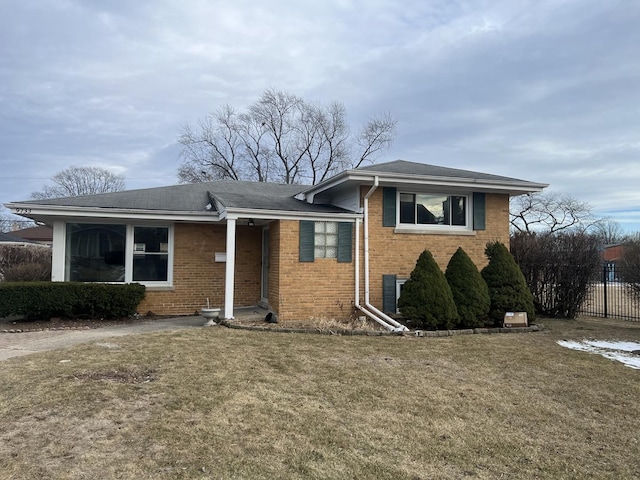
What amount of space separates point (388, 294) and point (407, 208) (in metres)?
2.32

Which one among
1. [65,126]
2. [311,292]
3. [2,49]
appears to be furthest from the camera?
[65,126]

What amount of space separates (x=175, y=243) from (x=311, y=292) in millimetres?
4156

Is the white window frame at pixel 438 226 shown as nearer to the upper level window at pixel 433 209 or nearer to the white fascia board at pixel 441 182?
the upper level window at pixel 433 209

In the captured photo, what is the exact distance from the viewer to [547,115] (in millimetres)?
16219

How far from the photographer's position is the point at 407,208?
11.2 metres

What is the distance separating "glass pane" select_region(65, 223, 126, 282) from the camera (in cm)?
1084

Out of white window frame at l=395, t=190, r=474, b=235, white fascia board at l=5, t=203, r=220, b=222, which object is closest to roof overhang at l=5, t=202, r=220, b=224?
white fascia board at l=5, t=203, r=220, b=222

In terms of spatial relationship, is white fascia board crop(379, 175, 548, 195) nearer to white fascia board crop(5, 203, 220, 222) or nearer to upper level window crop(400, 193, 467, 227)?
upper level window crop(400, 193, 467, 227)

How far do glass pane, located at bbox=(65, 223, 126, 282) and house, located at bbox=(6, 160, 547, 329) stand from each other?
26 millimetres

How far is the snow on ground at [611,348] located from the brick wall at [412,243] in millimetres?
3507

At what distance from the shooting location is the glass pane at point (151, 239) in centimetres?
1131

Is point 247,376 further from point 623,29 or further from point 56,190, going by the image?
point 56,190

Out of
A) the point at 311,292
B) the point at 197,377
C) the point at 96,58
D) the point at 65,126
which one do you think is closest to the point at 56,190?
the point at 65,126

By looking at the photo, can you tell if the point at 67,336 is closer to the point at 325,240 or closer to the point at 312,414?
the point at 325,240
